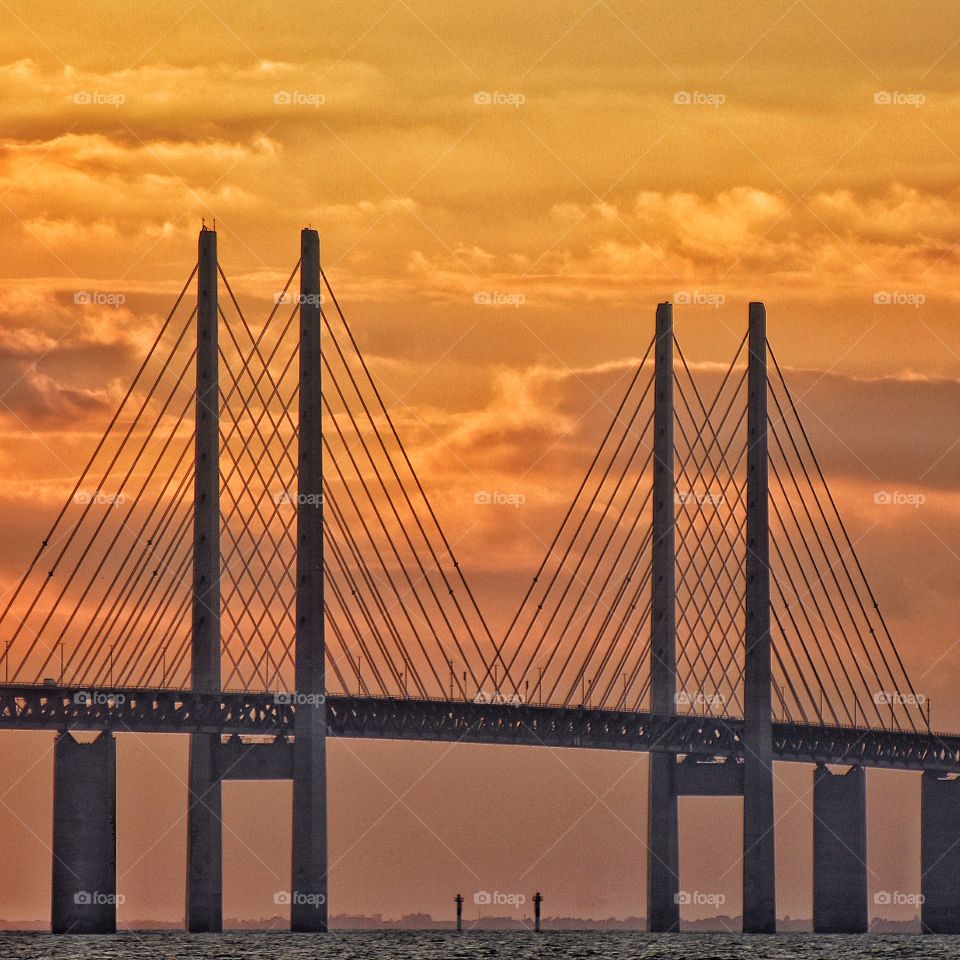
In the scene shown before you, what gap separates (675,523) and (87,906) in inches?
1324

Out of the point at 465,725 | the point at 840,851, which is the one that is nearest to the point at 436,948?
the point at 465,725

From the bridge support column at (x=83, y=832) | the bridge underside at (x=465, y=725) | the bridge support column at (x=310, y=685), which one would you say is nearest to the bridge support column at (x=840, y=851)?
the bridge underside at (x=465, y=725)

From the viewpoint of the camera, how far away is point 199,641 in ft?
337

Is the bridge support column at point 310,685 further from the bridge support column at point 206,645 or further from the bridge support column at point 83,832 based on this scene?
the bridge support column at point 83,832

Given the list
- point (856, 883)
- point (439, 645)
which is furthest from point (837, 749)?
point (439, 645)

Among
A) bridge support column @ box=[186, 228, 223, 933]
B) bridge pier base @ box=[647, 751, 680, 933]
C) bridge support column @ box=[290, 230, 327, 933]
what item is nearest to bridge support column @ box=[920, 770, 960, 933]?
bridge pier base @ box=[647, 751, 680, 933]

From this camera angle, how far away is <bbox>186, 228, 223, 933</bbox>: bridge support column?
339 feet

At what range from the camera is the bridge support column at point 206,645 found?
103250mm

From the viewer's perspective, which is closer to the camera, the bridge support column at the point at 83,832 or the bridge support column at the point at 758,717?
the bridge support column at the point at 83,832

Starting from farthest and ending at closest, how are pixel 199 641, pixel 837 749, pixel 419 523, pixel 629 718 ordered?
pixel 837 749 < pixel 629 718 < pixel 199 641 < pixel 419 523

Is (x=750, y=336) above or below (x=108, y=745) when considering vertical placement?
above

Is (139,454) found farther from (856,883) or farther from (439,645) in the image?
(856,883)

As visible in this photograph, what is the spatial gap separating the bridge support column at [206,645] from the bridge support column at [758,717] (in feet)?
74.6

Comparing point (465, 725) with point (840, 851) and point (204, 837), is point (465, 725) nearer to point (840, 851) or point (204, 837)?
point (204, 837)
